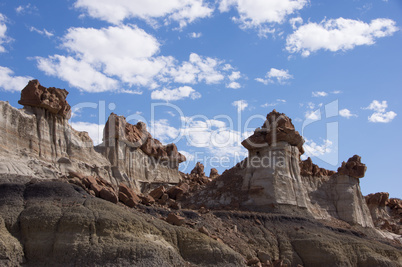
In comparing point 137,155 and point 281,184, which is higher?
point 137,155

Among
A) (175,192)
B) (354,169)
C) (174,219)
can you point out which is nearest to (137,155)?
(175,192)

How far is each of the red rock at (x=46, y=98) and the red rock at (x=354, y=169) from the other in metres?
28.8

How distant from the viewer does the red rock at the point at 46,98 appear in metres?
36.4

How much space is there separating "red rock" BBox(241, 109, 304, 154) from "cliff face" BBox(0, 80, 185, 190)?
36.6ft

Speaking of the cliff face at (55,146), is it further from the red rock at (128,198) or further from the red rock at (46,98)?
the red rock at (128,198)

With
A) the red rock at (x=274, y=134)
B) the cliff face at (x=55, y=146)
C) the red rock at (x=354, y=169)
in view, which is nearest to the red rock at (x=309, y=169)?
the red rock at (x=354, y=169)

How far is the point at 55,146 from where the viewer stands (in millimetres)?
37094

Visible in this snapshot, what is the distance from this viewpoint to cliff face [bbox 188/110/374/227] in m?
42.2

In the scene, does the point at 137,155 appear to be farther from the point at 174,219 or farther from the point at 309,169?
the point at 174,219

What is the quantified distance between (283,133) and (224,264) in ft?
64.5

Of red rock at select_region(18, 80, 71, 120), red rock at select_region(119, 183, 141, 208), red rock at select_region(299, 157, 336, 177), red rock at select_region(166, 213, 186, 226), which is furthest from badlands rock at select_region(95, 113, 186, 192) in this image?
red rock at select_region(166, 213, 186, 226)

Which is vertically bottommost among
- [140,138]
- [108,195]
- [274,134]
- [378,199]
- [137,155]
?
[378,199]

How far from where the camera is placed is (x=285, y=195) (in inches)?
1674

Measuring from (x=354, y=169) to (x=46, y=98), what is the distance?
105 feet
